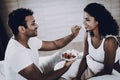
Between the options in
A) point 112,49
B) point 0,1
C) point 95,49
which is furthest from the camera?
point 0,1

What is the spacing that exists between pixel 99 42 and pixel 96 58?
0.28 feet

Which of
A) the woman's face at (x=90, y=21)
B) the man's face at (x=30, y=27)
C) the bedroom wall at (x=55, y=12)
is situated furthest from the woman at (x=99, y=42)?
the bedroom wall at (x=55, y=12)

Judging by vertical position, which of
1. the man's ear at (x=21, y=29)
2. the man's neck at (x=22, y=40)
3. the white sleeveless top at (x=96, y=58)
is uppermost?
the man's ear at (x=21, y=29)

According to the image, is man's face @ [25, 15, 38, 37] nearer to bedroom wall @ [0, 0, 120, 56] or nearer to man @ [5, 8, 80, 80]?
man @ [5, 8, 80, 80]

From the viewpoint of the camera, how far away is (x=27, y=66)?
117 centimetres

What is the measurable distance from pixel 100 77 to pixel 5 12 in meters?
1.29

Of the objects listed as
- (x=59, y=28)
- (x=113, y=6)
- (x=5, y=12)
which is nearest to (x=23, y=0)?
(x=5, y=12)

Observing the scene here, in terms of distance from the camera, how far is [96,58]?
127cm

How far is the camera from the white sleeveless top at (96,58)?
1.23 metres

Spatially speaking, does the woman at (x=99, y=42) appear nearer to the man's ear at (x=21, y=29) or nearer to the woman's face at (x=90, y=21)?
the woman's face at (x=90, y=21)

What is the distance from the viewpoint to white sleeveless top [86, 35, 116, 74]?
123 cm

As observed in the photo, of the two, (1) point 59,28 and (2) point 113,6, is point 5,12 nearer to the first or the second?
(1) point 59,28

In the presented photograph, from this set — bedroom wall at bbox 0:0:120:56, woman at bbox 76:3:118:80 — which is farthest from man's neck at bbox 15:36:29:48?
bedroom wall at bbox 0:0:120:56

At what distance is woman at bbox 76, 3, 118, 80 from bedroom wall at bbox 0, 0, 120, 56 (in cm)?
81
